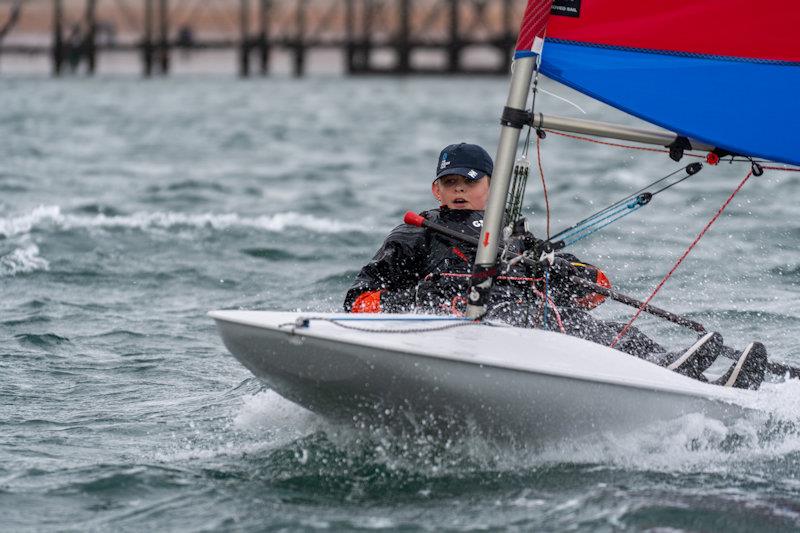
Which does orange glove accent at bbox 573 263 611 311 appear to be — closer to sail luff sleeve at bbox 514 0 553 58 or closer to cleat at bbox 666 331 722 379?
cleat at bbox 666 331 722 379

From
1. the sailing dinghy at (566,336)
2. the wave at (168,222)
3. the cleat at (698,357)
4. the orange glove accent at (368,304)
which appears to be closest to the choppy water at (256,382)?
the wave at (168,222)

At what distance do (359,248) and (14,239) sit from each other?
2613 millimetres

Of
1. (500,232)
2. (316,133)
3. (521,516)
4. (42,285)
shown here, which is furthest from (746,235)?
(316,133)

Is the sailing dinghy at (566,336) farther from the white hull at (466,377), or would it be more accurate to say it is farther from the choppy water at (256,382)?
the choppy water at (256,382)

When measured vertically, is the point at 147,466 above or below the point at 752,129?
below

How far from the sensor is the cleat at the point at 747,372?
4.75 meters

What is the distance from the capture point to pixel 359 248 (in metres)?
9.88

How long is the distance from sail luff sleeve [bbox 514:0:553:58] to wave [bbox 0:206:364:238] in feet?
20.6

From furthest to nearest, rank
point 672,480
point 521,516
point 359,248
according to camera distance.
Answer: point 359,248, point 672,480, point 521,516

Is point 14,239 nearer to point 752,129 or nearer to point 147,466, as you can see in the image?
point 147,466

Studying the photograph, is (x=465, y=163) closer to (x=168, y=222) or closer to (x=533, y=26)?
(x=533, y=26)

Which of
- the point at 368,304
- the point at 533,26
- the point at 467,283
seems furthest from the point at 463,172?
the point at 533,26

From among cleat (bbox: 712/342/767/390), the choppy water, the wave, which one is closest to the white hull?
the choppy water

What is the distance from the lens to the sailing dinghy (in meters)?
4.26
